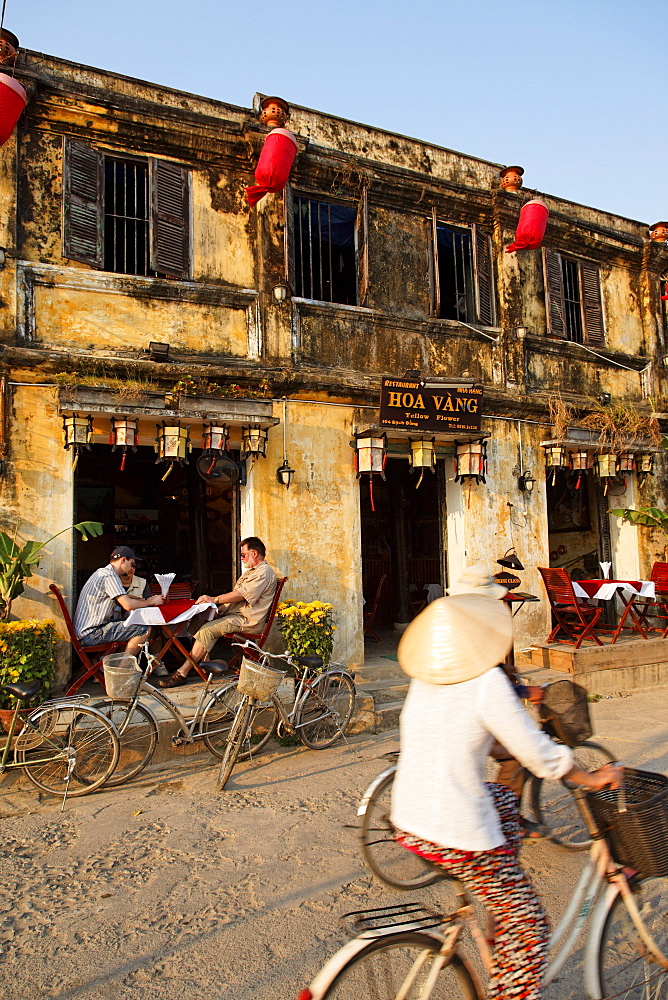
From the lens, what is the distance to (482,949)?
2.38 meters

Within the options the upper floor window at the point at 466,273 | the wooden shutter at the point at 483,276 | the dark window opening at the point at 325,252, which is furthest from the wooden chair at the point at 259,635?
the wooden shutter at the point at 483,276

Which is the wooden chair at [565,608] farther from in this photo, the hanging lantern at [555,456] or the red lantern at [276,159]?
the red lantern at [276,159]

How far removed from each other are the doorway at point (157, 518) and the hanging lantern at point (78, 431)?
168 inches

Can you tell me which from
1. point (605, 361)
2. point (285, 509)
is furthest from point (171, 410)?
point (605, 361)

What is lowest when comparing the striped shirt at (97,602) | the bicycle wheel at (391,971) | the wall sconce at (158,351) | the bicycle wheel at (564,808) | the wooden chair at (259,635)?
the bicycle wheel at (564,808)

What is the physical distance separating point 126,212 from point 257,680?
6.43 metres

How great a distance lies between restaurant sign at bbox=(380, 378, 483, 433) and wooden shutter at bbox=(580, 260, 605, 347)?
13.1ft

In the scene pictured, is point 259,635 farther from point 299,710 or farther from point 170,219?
point 170,219

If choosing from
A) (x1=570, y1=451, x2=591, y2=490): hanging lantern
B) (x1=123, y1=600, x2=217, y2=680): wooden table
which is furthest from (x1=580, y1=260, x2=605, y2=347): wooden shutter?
(x1=123, y1=600, x2=217, y2=680): wooden table

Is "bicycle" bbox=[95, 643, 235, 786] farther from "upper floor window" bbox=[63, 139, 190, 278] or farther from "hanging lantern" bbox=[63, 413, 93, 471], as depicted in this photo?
"upper floor window" bbox=[63, 139, 190, 278]

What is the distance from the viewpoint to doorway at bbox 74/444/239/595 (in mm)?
11938

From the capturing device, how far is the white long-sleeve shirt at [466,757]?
7.44 ft

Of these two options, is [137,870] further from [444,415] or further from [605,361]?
[605,361]

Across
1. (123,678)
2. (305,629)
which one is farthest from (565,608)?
(123,678)
